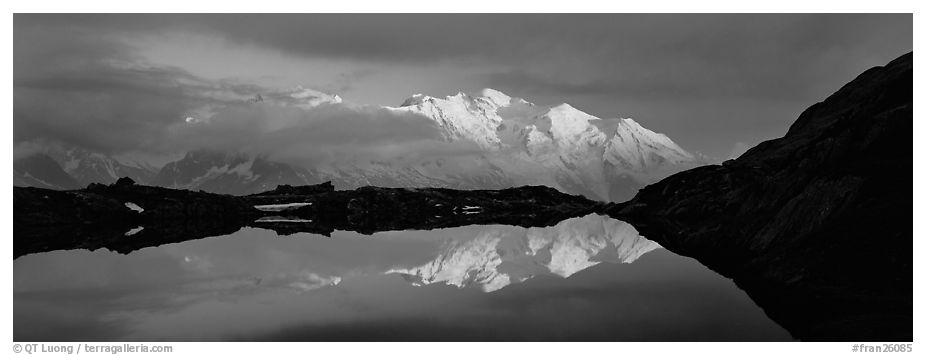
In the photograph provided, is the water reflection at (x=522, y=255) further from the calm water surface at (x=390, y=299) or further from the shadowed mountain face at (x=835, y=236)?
the shadowed mountain face at (x=835, y=236)

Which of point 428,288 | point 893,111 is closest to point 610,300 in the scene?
point 428,288

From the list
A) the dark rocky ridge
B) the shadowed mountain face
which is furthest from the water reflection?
the dark rocky ridge

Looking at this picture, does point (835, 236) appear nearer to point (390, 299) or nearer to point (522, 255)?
point (390, 299)

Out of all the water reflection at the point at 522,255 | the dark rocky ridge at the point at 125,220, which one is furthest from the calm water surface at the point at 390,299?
the dark rocky ridge at the point at 125,220

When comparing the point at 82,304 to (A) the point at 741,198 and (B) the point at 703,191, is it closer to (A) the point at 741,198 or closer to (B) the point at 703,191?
(A) the point at 741,198

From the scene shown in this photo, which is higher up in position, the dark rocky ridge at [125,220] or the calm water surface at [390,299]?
the dark rocky ridge at [125,220]

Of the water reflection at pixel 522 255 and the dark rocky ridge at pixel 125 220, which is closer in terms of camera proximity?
the water reflection at pixel 522 255

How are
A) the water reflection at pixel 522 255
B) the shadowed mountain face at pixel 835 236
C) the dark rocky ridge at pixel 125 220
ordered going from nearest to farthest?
the shadowed mountain face at pixel 835 236, the water reflection at pixel 522 255, the dark rocky ridge at pixel 125 220

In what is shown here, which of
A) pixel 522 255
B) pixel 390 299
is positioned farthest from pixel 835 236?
pixel 522 255
